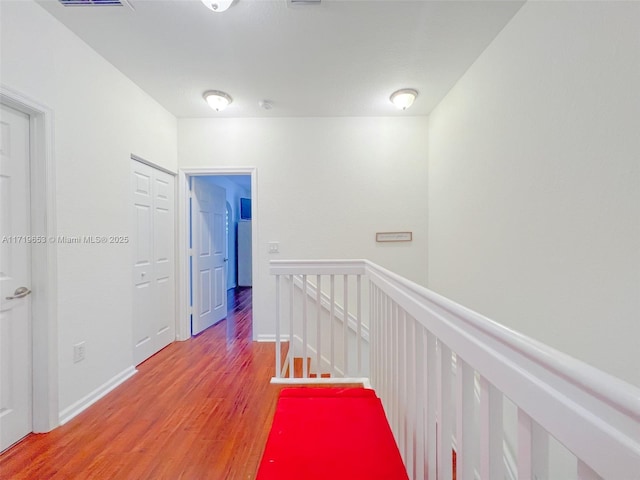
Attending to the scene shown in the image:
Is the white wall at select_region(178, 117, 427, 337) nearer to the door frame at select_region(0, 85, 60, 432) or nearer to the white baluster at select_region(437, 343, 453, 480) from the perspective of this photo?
the door frame at select_region(0, 85, 60, 432)

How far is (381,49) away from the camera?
189 centimetres

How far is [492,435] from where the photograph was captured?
566 millimetres

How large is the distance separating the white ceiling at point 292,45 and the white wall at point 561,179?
318 mm

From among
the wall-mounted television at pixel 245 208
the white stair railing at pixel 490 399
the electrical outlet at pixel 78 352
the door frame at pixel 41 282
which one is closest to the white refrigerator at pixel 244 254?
the wall-mounted television at pixel 245 208

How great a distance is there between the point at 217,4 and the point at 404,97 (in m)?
1.68

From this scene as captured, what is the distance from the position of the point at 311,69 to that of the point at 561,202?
192 centimetres

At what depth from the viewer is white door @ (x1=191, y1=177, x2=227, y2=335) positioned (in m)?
3.09

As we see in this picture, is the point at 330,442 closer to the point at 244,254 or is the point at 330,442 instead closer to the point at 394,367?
the point at 394,367

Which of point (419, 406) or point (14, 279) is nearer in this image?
point (419, 406)

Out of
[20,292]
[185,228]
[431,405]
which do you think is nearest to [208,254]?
[185,228]

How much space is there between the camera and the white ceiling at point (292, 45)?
1580 millimetres

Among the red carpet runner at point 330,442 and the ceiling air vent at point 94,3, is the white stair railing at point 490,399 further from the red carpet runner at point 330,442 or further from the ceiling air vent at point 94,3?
the ceiling air vent at point 94,3

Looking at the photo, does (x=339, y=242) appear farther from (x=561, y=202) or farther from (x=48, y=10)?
(x=48, y=10)

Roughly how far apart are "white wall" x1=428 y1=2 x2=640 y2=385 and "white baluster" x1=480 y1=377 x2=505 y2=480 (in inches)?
35.1
